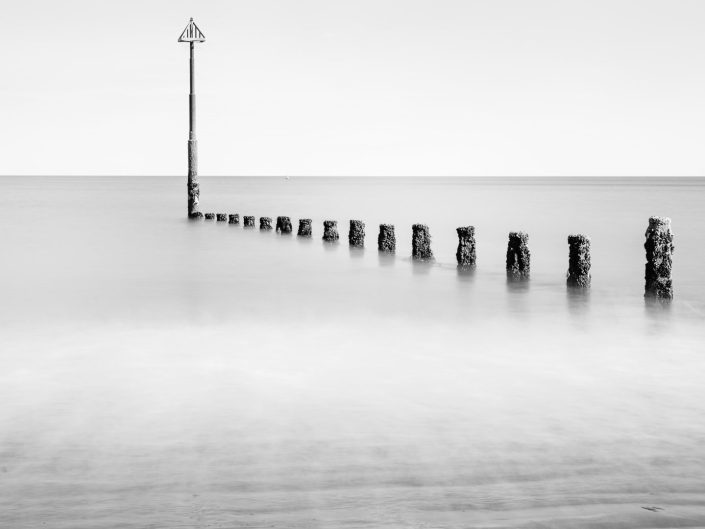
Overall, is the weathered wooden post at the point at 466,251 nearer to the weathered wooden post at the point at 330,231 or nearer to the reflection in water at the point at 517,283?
the reflection in water at the point at 517,283

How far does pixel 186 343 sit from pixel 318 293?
4611 millimetres

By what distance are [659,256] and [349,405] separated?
7068mm

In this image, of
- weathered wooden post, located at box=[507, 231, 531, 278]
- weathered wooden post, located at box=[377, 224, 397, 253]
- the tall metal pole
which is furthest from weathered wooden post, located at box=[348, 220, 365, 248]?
the tall metal pole

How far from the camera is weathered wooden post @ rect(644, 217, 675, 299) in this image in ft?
36.9

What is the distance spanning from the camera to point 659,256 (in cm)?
1153

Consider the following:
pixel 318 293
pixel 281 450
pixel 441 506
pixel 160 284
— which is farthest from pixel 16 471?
pixel 160 284

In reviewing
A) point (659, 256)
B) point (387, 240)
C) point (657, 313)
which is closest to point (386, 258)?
point (387, 240)

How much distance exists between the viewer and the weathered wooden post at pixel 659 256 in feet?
36.9

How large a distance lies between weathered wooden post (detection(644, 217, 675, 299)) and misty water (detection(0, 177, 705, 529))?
1.06 ft

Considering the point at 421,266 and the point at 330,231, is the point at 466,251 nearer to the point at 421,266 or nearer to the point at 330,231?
the point at 421,266

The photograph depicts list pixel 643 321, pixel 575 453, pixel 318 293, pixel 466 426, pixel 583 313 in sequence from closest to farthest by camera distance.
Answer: pixel 575 453, pixel 466 426, pixel 643 321, pixel 583 313, pixel 318 293

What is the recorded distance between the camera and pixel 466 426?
5355 mm

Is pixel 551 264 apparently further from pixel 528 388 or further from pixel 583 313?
pixel 528 388

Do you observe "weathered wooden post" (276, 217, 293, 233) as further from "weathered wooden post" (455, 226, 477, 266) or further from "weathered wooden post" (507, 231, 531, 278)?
"weathered wooden post" (507, 231, 531, 278)
